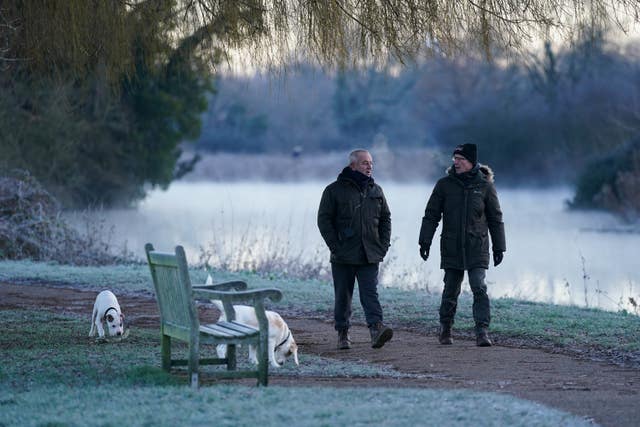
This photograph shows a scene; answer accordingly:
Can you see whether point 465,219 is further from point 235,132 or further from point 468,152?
point 235,132

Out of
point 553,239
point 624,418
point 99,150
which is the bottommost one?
point 624,418

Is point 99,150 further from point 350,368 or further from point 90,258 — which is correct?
point 350,368

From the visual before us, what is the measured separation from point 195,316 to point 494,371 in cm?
298

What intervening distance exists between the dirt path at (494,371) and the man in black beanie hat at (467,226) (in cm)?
38

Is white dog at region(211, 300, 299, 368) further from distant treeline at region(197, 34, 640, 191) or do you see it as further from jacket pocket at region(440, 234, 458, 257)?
distant treeline at region(197, 34, 640, 191)

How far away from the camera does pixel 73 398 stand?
793 centimetres

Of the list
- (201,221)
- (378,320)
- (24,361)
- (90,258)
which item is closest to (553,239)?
(201,221)

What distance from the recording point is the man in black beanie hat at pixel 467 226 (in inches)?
448

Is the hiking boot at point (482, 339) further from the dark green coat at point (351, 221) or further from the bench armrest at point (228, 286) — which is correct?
the bench armrest at point (228, 286)

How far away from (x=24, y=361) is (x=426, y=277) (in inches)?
482

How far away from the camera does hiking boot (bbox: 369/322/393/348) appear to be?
1105 cm

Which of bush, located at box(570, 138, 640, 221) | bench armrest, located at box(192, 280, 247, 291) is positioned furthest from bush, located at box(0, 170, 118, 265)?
bush, located at box(570, 138, 640, 221)

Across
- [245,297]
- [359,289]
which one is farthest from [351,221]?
[245,297]

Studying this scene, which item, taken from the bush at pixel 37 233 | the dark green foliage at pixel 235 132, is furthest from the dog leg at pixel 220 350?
the dark green foliage at pixel 235 132
